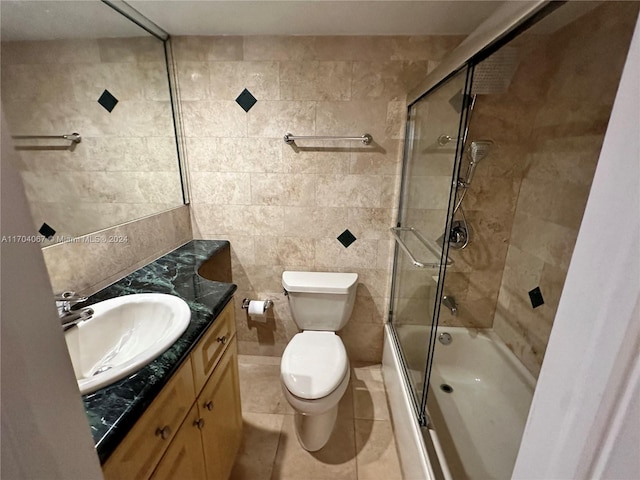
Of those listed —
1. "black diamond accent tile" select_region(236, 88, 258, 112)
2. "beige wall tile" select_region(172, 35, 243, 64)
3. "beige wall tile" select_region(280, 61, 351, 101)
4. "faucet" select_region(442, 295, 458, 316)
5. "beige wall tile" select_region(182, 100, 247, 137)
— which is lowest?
"faucet" select_region(442, 295, 458, 316)

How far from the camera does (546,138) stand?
1432mm

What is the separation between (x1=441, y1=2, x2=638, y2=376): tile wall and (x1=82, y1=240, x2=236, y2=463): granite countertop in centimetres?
141

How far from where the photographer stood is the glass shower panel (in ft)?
4.10

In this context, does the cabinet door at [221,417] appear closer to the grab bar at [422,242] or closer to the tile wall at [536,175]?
the grab bar at [422,242]

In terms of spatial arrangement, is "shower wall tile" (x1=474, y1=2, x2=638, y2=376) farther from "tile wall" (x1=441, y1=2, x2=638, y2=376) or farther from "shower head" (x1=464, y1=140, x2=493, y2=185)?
"shower head" (x1=464, y1=140, x2=493, y2=185)

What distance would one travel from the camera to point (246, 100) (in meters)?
1.63

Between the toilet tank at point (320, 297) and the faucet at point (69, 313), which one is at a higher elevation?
the faucet at point (69, 313)

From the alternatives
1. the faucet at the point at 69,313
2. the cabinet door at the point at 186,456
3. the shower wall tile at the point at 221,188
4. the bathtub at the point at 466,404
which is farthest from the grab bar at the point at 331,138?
the cabinet door at the point at 186,456

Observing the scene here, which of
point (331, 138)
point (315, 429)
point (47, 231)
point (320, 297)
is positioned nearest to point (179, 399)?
point (47, 231)

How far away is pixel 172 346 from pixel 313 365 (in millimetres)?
814

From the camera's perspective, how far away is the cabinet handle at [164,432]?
76cm

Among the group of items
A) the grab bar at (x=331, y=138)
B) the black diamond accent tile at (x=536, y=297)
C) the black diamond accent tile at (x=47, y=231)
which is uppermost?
the grab bar at (x=331, y=138)

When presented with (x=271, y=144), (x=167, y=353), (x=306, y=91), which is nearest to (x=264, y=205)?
(x=271, y=144)

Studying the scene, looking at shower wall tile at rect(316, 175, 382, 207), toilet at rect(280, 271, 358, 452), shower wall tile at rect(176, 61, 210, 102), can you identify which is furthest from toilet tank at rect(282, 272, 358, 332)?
shower wall tile at rect(176, 61, 210, 102)
